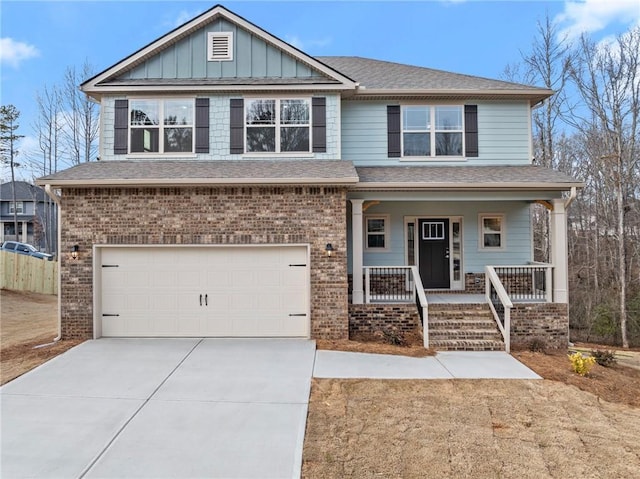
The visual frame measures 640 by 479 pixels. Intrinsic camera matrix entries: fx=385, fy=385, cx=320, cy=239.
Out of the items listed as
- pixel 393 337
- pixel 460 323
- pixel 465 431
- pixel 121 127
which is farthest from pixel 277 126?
pixel 465 431

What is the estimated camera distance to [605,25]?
15.0m

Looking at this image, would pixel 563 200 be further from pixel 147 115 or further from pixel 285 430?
pixel 147 115

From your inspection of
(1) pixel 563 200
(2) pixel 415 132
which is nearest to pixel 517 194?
(1) pixel 563 200

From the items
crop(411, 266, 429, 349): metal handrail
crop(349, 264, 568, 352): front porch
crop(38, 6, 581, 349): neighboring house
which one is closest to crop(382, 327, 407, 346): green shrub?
crop(349, 264, 568, 352): front porch

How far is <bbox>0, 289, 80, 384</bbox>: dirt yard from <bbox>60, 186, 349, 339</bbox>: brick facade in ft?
4.09

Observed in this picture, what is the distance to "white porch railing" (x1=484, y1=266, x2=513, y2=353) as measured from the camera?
818 centimetres

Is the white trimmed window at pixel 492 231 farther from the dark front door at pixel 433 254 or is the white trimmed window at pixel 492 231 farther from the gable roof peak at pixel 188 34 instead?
the gable roof peak at pixel 188 34

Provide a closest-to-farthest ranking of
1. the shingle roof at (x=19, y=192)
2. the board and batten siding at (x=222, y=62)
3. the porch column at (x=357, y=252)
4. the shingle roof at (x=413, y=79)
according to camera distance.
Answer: the porch column at (x=357, y=252) < the board and batten siding at (x=222, y=62) < the shingle roof at (x=413, y=79) < the shingle roof at (x=19, y=192)

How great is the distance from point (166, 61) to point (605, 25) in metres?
16.3

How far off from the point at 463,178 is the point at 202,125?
6.45 m

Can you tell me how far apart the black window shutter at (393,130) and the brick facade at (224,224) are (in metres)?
2.81

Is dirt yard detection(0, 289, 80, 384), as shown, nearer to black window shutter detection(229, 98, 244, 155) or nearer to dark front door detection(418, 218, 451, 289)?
black window shutter detection(229, 98, 244, 155)

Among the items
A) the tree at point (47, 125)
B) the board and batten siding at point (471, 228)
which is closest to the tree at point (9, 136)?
the tree at point (47, 125)

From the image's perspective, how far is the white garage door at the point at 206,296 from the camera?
28.2 ft
